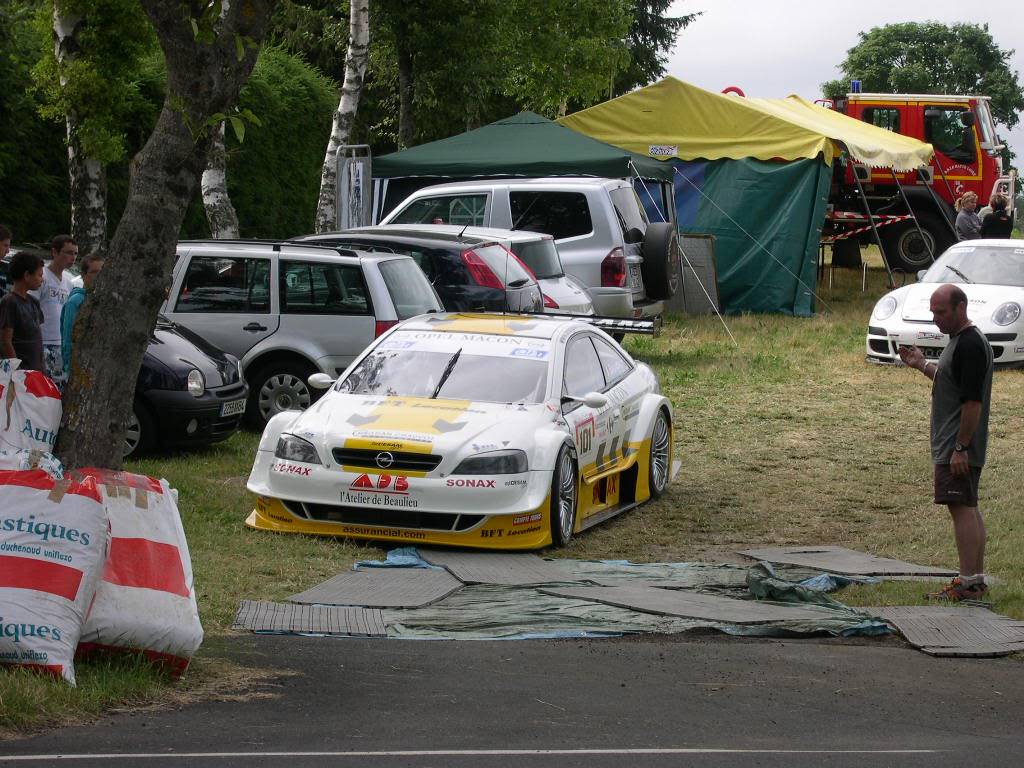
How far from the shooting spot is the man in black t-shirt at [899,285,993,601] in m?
8.30

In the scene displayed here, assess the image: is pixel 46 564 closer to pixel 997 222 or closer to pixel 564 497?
pixel 564 497

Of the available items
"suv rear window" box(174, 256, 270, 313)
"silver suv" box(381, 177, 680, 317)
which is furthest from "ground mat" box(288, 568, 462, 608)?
"silver suv" box(381, 177, 680, 317)

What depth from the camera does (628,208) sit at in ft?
65.2

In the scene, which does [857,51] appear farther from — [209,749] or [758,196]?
[209,749]

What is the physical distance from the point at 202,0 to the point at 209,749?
3.49 metres

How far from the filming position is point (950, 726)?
5914 mm

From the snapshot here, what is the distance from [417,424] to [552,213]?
1047 centimetres

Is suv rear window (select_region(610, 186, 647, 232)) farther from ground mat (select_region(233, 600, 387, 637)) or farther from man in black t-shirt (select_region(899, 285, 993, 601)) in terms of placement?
ground mat (select_region(233, 600, 387, 637))

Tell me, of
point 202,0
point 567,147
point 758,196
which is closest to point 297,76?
point 567,147

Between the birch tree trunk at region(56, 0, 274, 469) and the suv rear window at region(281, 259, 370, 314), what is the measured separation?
639 cm

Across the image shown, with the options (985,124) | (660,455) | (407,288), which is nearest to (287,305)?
(407,288)

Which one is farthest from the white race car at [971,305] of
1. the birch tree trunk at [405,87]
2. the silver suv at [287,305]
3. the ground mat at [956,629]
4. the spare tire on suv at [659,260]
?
the birch tree trunk at [405,87]

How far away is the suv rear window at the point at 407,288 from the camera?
43.6 ft

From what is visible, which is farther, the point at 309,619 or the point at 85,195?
the point at 85,195
